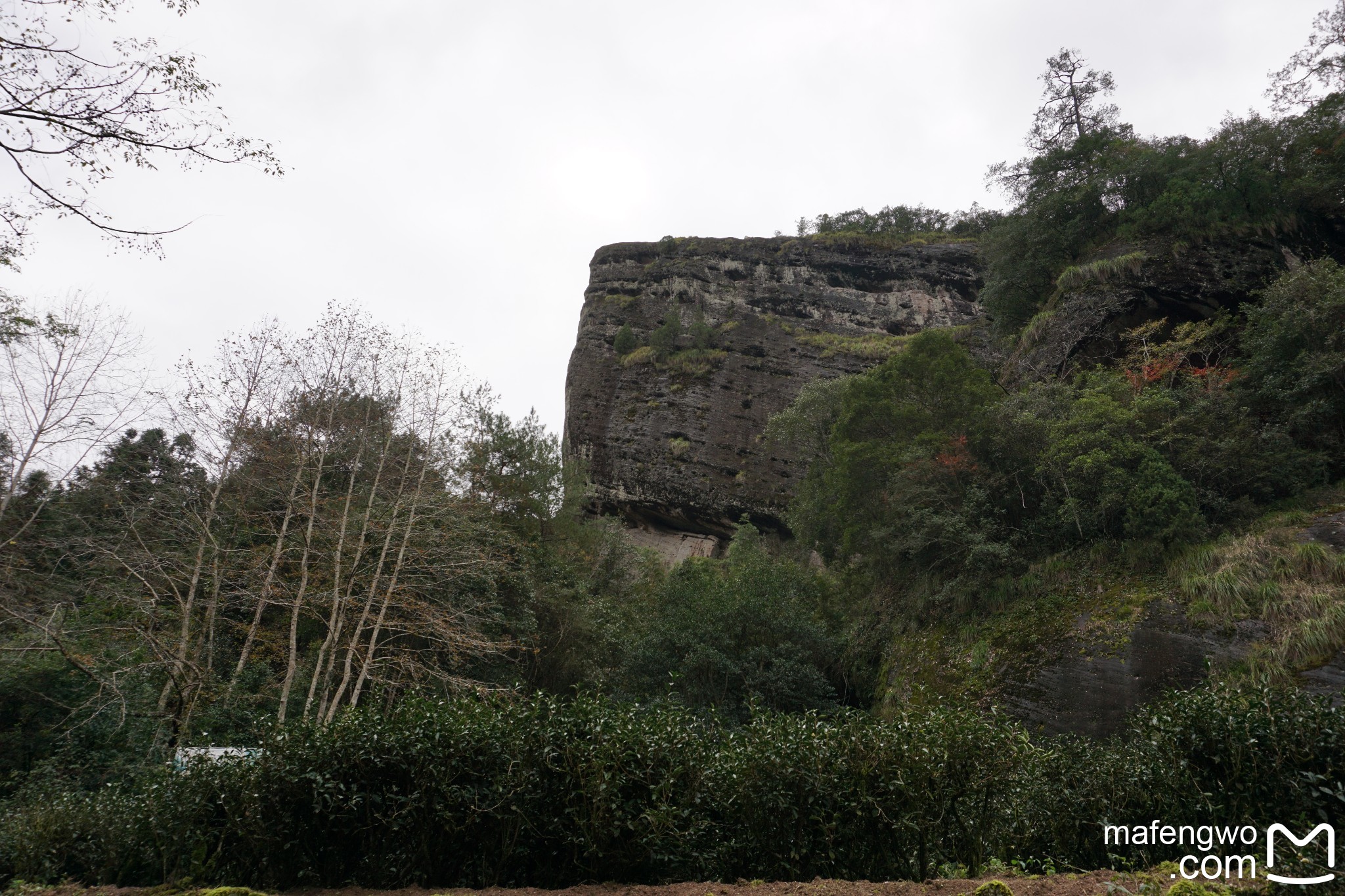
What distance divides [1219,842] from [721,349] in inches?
1442

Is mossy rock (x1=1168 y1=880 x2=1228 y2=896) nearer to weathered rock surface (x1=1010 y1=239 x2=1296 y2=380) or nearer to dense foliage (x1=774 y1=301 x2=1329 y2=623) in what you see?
dense foliage (x1=774 y1=301 x2=1329 y2=623)

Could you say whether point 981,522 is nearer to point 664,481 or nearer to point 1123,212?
point 1123,212

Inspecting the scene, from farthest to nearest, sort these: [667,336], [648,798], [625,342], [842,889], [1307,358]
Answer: [625,342]
[667,336]
[1307,358]
[648,798]
[842,889]

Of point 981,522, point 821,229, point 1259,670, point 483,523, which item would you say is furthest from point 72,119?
point 821,229

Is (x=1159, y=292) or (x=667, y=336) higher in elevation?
(x=667, y=336)

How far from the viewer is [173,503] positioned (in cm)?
1215

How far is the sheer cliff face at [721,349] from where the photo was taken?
37469 millimetres

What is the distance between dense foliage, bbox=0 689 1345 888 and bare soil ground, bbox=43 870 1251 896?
0.61 feet

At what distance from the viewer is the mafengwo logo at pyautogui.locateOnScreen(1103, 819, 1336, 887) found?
4.13 meters

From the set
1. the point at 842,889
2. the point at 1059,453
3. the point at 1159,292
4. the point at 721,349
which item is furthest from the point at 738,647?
the point at 721,349

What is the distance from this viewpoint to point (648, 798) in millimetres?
5625

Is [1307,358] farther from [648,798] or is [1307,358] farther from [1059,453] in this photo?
[648,798]

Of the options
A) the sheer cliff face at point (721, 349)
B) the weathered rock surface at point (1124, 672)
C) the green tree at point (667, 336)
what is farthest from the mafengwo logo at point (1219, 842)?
the green tree at point (667, 336)

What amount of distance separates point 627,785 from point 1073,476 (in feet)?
43.6
